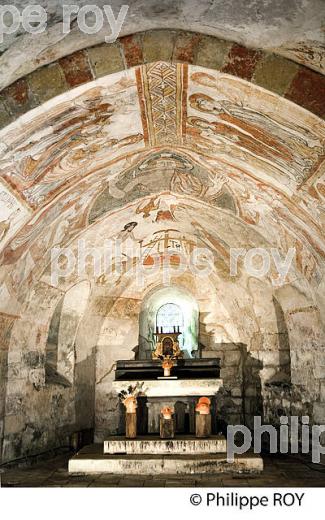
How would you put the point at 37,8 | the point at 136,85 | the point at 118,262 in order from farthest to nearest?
1. the point at 118,262
2. the point at 136,85
3. the point at 37,8

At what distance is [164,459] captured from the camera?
8.05 metres

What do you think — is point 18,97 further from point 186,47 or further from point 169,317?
point 169,317

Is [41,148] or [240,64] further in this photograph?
[41,148]

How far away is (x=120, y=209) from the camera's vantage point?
958cm

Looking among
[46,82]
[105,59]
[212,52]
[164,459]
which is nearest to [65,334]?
[164,459]

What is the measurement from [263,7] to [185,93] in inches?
68.2

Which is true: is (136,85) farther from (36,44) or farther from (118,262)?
(118,262)

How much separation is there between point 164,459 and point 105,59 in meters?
5.98

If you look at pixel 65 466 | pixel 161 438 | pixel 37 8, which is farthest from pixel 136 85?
pixel 65 466

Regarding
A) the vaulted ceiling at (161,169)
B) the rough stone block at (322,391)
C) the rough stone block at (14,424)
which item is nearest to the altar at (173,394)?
the rough stone block at (322,391)

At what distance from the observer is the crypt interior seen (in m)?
5.54

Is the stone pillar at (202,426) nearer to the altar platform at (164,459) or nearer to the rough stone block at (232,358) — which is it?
the altar platform at (164,459)

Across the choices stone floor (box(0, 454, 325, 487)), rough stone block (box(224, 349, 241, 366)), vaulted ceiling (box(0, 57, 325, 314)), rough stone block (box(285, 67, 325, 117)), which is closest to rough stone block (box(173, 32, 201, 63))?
vaulted ceiling (box(0, 57, 325, 314))

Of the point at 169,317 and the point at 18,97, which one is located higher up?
the point at 18,97
